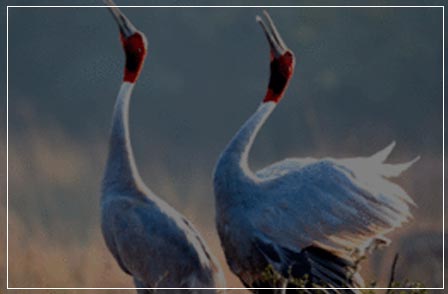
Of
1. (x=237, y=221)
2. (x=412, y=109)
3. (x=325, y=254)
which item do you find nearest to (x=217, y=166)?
(x=237, y=221)

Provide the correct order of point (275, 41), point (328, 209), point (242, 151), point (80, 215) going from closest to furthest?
point (328, 209) → point (242, 151) → point (275, 41) → point (80, 215)

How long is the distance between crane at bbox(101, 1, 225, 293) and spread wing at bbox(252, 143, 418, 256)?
341 millimetres

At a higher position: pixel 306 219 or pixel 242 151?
pixel 242 151

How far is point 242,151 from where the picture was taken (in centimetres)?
565

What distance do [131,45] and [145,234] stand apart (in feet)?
2.94

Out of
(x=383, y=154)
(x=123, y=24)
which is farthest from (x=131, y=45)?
(x=383, y=154)

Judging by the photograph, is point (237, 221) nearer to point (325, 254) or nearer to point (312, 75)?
point (325, 254)

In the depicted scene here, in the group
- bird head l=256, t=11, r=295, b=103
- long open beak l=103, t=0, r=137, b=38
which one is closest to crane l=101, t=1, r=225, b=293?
long open beak l=103, t=0, r=137, b=38

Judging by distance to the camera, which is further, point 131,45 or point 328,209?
point 131,45

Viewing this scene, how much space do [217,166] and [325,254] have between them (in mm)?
613

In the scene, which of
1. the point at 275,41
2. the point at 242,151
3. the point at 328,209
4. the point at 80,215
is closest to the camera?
the point at 328,209

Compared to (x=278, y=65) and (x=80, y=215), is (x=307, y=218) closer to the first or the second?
(x=278, y=65)

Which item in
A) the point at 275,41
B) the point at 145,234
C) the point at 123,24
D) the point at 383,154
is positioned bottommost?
the point at 145,234

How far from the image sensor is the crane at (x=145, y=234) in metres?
5.57
